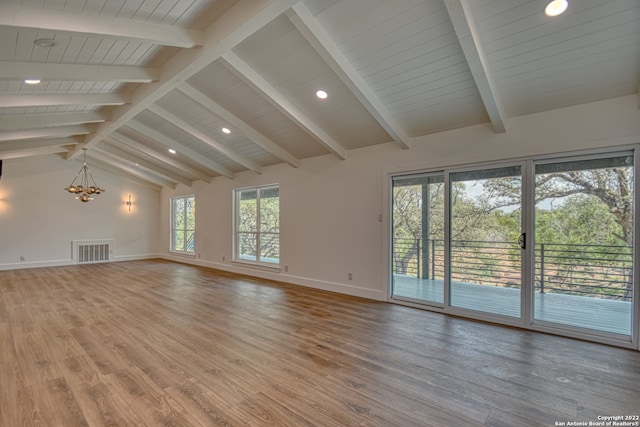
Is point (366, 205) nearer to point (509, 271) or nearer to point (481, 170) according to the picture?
point (481, 170)

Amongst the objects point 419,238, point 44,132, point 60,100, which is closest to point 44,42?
point 60,100

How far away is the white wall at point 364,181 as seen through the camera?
127 inches

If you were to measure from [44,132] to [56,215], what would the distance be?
3.57 metres

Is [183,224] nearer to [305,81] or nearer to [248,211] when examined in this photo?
[248,211]

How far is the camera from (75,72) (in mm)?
3398

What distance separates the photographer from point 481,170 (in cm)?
396

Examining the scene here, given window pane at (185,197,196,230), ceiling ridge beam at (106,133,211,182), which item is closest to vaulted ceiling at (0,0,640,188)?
ceiling ridge beam at (106,133,211,182)

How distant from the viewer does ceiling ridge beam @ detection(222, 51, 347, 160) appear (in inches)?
135

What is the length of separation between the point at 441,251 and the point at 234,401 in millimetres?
3275

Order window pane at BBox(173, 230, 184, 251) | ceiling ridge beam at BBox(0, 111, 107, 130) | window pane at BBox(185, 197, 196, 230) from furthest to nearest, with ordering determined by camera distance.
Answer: window pane at BBox(173, 230, 184, 251), window pane at BBox(185, 197, 196, 230), ceiling ridge beam at BBox(0, 111, 107, 130)

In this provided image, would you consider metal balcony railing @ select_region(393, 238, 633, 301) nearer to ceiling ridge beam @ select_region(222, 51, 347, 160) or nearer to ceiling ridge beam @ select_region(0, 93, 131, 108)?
ceiling ridge beam @ select_region(222, 51, 347, 160)

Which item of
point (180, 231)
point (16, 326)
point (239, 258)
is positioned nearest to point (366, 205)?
point (239, 258)

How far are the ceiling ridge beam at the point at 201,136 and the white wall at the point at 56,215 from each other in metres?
5.51

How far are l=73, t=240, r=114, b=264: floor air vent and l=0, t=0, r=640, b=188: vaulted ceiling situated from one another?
4817 mm
